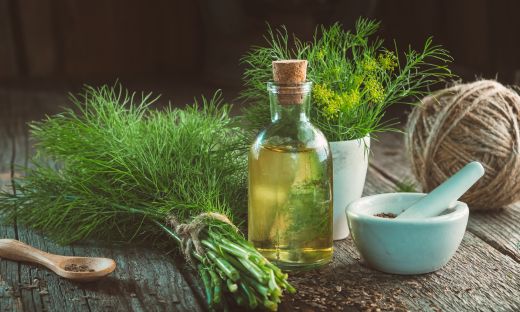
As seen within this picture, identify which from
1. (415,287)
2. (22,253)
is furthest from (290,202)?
(22,253)

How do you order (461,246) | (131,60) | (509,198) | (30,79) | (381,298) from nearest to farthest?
(381,298) → (461,246) → (509,198) → (30,79) → (131,60)

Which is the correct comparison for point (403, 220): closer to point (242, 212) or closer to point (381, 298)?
point (381, 298)

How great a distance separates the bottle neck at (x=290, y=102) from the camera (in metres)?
1.25

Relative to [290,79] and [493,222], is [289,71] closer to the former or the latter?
[290,79]

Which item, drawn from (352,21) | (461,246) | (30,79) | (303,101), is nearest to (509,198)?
(461,246)

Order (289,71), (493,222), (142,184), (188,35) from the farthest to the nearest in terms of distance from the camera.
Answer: (188,35) < (493,222) < (142,184) < (289,71)

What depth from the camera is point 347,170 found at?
1.43m

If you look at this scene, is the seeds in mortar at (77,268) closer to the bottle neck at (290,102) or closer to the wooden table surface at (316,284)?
the wooden table surface at (316,284)

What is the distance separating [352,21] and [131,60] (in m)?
1.56

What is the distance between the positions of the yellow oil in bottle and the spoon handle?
360 mm

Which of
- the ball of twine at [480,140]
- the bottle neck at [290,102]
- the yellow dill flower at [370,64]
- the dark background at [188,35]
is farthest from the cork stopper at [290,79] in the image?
the dark background at [188,35]

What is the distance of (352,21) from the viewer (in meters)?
3.21

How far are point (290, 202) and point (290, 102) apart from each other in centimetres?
16

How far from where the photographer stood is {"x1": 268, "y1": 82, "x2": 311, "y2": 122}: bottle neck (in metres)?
1.25
